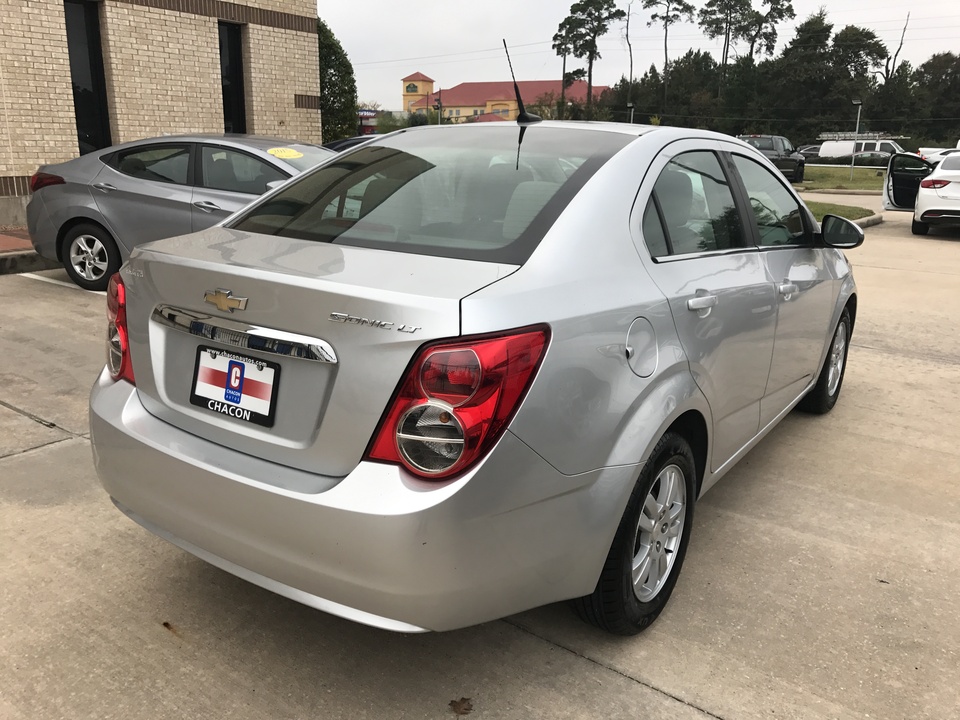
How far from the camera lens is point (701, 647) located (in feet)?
8.71

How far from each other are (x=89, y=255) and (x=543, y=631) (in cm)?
657

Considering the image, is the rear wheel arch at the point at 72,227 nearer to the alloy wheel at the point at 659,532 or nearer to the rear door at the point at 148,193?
the rear door at the point at 148,193

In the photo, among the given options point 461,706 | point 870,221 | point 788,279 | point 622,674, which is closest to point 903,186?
point 870,221

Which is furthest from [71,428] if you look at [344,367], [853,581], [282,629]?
[853,581]

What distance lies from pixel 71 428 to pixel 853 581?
3785 mm

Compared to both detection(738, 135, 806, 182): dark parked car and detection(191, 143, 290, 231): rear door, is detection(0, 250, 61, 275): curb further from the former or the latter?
detection(738, 135, 806, 182): dark parked car

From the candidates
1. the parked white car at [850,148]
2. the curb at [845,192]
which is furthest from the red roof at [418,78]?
the curb at [845,192]

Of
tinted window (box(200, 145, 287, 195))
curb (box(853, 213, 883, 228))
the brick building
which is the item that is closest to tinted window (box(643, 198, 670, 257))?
tinted window (box(200, 145, 287, 195))

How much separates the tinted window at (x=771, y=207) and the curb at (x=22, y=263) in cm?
737

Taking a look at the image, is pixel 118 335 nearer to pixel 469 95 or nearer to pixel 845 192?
pixel 845 192

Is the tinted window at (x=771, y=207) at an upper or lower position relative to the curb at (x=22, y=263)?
upper

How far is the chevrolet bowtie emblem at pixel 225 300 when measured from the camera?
219 cm

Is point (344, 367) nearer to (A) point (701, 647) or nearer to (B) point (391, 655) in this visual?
(B) point (391, 655)

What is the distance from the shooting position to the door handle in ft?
8.93
